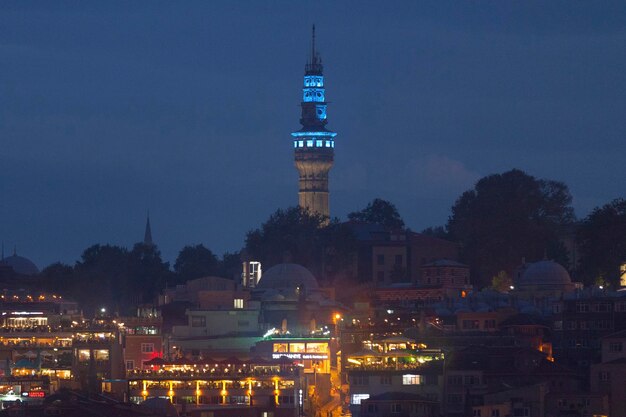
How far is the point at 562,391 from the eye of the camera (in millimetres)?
109250

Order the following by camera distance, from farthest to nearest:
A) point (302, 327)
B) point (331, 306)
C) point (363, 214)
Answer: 1. point (363, 214)
2. point (331, 306)
3. point (302, 327)

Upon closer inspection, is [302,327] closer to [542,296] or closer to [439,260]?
[542,296]

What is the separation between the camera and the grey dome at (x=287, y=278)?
496 feet

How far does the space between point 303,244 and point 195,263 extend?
510 inches

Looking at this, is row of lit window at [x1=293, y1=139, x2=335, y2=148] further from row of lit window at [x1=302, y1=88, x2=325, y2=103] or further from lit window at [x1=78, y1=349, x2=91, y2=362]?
lit window at [x1=78, y1=349, x2=91, y2=362]

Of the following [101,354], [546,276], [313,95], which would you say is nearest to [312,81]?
[313,95]

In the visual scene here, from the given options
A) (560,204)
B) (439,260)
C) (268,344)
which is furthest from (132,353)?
(560,204)

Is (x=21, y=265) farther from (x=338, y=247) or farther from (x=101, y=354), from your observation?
(x=101, y=354)

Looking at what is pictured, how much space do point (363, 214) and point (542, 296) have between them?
149ft

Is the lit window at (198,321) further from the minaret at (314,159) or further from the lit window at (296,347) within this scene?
the minaret at (314,159)

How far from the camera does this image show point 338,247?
169625 millimetres

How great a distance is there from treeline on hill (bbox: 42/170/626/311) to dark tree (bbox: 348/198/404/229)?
993 cm

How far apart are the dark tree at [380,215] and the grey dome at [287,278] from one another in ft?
104

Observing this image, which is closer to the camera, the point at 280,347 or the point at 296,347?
the point at 280,347
